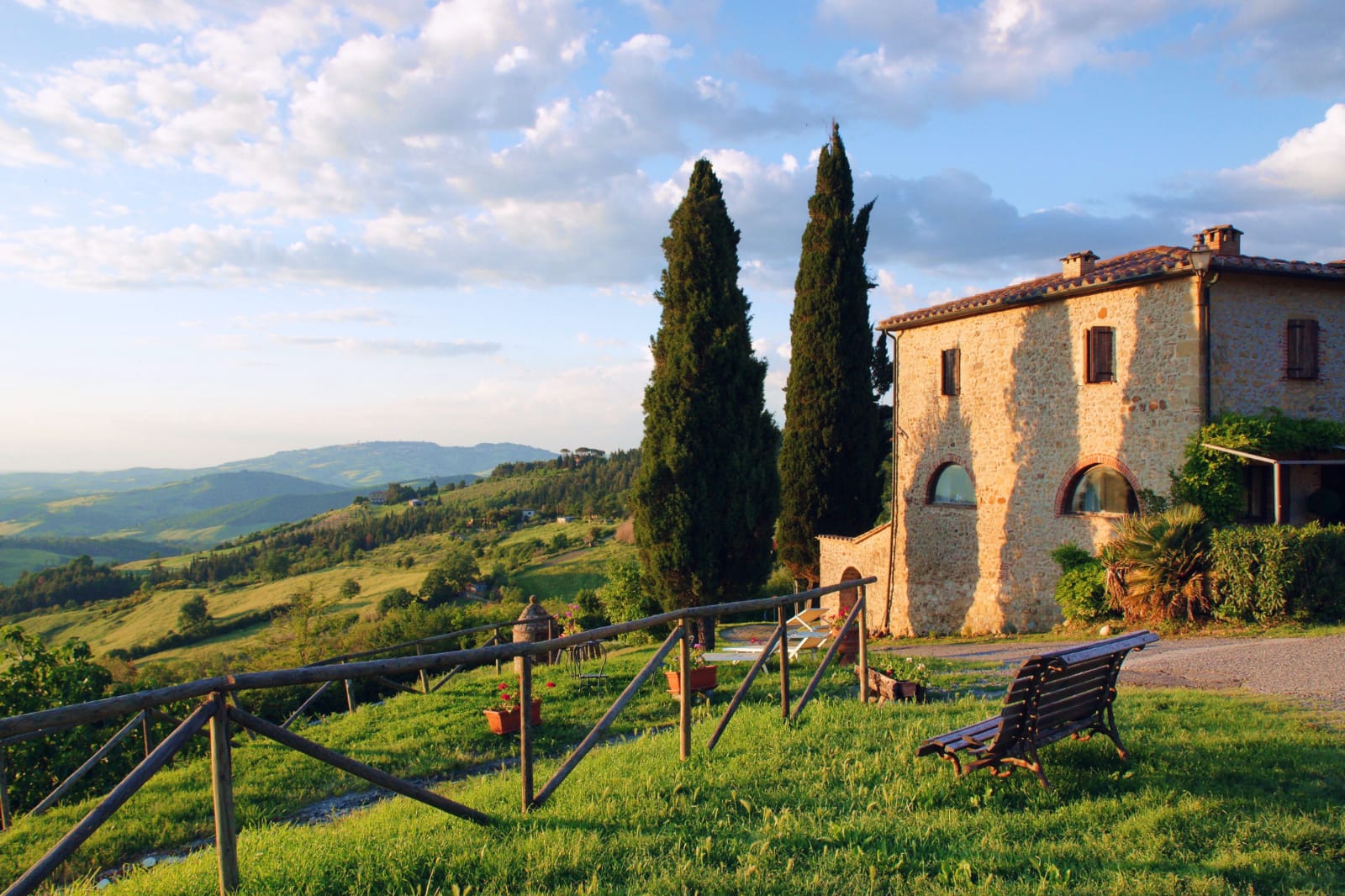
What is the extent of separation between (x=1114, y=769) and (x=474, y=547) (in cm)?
5291

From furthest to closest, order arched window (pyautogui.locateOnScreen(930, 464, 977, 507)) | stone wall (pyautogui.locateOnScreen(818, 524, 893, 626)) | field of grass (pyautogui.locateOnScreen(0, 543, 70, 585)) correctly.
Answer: field of grass (pyautogui.locateOnScreen(0, 543, 70, 585)), stone wall (pyautogui.locateOnScreen(818, 524, 893, 626)), arched window (pyautogui.locateOnScreen(930, 464, 977, 507))

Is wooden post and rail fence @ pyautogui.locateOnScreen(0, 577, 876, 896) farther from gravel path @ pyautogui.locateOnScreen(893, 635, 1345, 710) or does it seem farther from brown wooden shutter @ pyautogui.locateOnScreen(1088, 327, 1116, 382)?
brown wooden shutter @ pyautogui.locateOnScreen(1088, 327, 1116, 382)

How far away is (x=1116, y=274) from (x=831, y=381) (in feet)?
24.9

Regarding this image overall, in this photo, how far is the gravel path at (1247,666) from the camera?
303 inches

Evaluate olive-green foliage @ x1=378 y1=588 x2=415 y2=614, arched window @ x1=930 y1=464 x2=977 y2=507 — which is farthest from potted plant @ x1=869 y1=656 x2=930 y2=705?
olive-green foliage @ x1=378 y1=588 x2=415 y2=614

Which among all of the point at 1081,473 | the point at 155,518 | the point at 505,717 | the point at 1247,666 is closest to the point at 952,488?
the point at 1081,473

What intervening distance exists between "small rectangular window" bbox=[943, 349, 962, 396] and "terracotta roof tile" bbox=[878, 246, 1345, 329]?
0.85m

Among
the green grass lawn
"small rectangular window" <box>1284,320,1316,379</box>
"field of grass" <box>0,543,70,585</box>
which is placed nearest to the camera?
"small rectangular window" <box>1284,320,1316,379</box>

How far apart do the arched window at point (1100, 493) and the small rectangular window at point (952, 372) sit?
133 inches

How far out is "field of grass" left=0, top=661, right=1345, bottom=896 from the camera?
335 cm

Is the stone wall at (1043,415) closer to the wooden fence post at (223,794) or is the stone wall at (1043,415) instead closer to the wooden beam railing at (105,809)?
the wooden fence post at (223,794)

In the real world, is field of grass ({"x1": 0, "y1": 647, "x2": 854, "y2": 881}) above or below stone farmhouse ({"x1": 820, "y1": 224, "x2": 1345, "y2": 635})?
below

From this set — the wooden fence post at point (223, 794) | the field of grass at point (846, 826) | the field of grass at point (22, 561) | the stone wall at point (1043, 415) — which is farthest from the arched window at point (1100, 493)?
the field of grass at point (22, 561)

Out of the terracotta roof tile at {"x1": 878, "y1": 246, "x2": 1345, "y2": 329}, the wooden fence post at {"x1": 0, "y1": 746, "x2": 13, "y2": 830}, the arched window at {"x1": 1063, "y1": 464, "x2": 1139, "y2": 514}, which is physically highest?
the terracotta roof tile at {"x1": 878, "y1": 246, "x2": 1345, "y2": 329}
